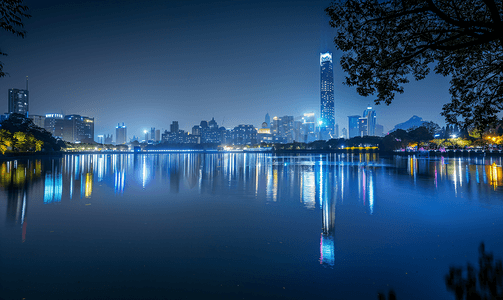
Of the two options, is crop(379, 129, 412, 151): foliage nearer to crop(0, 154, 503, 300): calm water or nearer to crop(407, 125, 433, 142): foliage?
crop(407, 125, 433, 142): foliage

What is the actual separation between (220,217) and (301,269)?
5.17m

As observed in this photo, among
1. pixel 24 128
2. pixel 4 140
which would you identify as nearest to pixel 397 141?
pixel 4 140

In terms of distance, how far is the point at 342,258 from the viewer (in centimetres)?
675

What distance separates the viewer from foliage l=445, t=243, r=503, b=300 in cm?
516

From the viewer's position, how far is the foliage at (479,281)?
16.9ft

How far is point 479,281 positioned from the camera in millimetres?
5629

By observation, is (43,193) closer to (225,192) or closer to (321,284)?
(225,192)

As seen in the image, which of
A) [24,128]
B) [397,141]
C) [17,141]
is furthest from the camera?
[397,141]

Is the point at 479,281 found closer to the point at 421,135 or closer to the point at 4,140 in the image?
the point at 4,140

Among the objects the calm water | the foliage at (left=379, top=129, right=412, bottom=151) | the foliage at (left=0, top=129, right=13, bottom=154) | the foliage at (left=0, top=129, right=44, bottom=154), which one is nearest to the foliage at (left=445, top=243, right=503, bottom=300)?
the calm water

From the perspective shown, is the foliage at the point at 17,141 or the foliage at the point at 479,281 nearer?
the foliage at the point at 479,281

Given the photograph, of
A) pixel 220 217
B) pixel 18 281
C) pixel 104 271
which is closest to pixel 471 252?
pixel 220 217

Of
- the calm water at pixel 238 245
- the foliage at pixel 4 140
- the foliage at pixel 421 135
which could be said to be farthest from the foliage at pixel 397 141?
the foliage at pixel 4 140

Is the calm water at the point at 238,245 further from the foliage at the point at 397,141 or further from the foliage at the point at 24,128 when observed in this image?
the foliage at the point at 397,141
